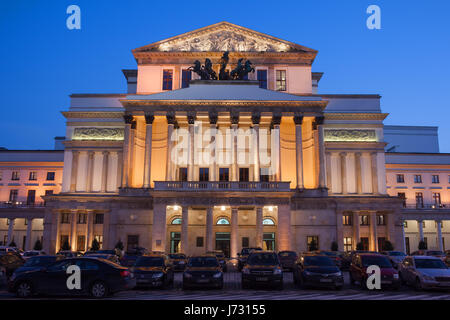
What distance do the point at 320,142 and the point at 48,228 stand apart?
3469 cm

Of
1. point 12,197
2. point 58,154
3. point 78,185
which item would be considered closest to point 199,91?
point 78,185

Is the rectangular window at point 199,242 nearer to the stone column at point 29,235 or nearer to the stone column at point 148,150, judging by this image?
the stone column at point 148,150

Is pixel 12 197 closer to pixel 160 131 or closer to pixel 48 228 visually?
pixel 48 228

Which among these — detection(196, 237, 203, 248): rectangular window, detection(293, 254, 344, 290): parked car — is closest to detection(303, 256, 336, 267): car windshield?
detection(293, 254, 344, 290): parked car

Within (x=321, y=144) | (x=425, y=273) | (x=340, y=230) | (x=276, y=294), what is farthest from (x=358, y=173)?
(x=276, y=294)

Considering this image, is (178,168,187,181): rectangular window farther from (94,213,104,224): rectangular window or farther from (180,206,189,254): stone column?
(94,213,104,224): rectangular window

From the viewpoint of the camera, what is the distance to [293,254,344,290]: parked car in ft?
66.3

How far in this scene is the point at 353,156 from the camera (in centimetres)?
5409

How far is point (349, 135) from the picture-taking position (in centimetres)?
5466

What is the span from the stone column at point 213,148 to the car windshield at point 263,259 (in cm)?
2611
